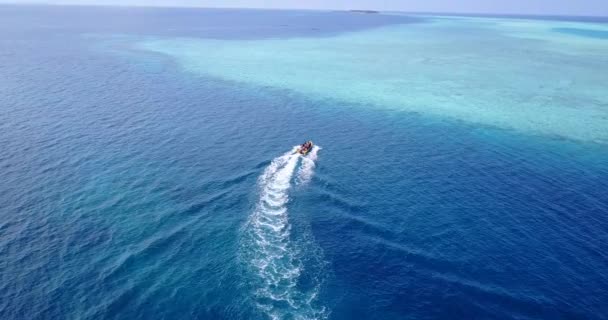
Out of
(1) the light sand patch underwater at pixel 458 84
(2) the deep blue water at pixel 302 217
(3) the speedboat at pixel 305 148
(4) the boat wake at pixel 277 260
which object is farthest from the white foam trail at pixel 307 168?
(1) the light sand patch underwater at pixel 458 84

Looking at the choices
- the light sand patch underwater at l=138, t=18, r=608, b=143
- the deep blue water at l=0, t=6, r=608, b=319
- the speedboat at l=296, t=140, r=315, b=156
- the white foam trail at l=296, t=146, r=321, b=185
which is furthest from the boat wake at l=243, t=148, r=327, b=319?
the light sand patch underwater at l=138, t=18, r=608, b=143

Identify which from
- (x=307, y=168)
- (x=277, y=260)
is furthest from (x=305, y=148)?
(x=277, y=260)

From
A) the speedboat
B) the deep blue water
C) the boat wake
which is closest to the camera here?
the boat wake

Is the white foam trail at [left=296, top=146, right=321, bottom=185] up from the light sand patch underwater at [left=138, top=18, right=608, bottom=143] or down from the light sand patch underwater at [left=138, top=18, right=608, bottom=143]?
down

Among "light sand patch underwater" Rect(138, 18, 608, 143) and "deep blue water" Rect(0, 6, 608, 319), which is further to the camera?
"light sand patch underwater" Rect(138, 18, 608, 143)

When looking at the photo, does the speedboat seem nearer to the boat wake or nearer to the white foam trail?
the white foam trail

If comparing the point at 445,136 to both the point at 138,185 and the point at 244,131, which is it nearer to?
the point at 244,131

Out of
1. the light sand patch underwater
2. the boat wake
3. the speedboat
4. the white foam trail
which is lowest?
the boat wake

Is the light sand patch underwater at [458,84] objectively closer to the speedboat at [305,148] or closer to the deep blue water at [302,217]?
the deep blue water at [302,217]
